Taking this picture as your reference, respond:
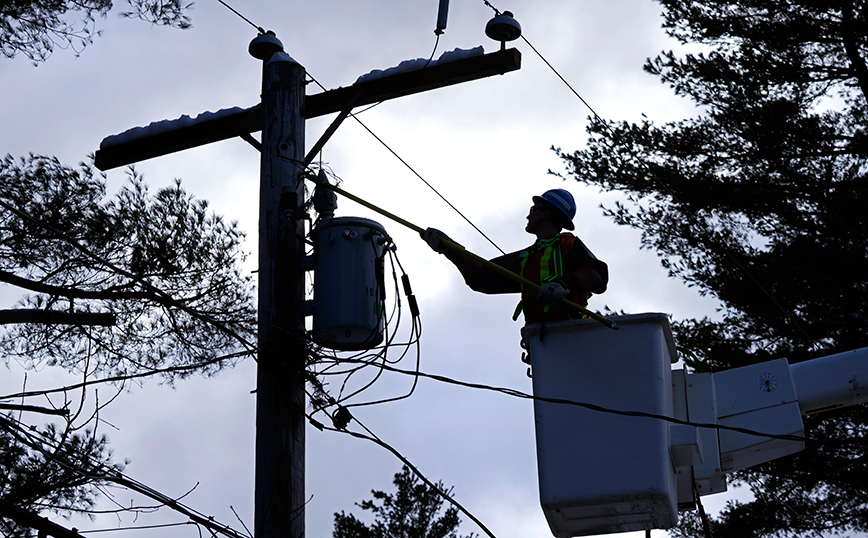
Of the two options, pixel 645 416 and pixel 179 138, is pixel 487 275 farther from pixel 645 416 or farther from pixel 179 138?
pixel 179 138

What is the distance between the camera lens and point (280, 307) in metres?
5.36

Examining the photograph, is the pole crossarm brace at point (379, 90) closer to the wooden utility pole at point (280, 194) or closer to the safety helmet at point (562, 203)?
the wooden utility pole at point (280, 194)

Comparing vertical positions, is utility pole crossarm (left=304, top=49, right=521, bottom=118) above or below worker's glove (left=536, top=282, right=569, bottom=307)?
above

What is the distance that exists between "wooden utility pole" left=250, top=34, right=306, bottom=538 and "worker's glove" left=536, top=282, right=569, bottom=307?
1186 mm

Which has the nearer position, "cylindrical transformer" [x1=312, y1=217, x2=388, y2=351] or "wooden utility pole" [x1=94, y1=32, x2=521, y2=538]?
"wooden utility pole" [x1=94, y1=32, x2=521, y2=538]

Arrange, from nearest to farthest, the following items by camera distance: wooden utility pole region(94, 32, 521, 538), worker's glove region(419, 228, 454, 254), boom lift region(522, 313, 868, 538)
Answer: boom lift region(522, 313, 868, 538) < wooden utility pole region(94, 32, 521, 538) < worker's glove region(419, 228, 454, 254)

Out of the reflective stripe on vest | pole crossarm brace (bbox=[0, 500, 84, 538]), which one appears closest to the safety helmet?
the reflective stripe on vest

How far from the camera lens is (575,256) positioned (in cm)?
542

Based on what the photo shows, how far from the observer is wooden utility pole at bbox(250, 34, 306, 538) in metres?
4.95

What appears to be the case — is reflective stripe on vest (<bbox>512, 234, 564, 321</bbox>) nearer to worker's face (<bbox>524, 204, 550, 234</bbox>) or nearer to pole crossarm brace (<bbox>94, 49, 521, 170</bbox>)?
worker's face (<bbox>524, 204, 550, 234</bbox>)

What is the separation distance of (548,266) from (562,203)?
532mm

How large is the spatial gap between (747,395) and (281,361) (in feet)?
6.90

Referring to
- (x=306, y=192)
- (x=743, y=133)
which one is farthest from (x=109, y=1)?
(x=743, y=133)

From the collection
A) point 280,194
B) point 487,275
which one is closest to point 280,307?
point 280,194
